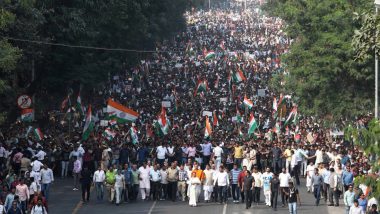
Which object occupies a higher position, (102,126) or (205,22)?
(205,22)

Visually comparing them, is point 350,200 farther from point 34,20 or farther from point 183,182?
point 34,20

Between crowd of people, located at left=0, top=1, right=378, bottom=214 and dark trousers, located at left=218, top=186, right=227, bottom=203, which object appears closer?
crowd of people, located at left=0, top=1, right=378, bottom=214

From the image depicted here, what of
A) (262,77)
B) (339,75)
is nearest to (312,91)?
(339,75)

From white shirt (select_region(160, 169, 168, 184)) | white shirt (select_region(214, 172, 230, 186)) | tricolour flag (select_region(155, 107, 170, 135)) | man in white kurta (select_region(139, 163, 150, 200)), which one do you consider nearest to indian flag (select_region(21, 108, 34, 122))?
tricolour flag (select_region(155, 107, 170, 135))

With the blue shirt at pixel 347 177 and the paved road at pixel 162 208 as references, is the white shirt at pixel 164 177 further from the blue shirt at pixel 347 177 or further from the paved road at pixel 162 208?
the blue shirt at pixel 347 177

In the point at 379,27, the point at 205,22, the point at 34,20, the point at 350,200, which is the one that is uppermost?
the point at 205,22

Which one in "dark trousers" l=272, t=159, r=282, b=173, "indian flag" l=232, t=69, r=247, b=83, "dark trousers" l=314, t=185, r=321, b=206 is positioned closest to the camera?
"dark trousers" l=314, t=185, r=321, b=206

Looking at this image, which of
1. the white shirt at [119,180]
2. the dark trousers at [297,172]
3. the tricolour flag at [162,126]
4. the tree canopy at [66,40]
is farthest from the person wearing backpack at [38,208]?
the tricolour flag at [162,126]

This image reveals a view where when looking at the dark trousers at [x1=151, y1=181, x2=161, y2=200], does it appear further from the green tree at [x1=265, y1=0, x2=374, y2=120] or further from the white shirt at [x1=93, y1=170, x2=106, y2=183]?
the green tree at [x1=265, y1=0, x2=374, y2=120]
